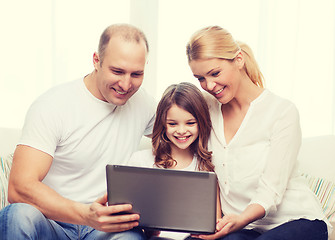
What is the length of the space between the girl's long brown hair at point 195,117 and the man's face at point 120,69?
7.0 inches

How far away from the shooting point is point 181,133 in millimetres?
1969

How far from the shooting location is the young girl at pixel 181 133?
6.48 feet

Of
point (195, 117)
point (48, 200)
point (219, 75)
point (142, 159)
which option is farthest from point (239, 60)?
point (48, 200)

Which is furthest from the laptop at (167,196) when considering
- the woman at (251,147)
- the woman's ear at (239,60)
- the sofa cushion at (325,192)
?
the sofa cushion at (325,192)

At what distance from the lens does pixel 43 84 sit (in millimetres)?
3002

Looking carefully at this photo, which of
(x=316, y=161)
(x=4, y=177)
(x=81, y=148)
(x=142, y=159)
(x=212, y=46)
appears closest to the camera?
Result: (x=212, y=46)

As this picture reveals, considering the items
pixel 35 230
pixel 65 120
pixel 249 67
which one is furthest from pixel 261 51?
pixel 35 230

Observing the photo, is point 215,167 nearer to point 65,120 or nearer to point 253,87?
point 253,87

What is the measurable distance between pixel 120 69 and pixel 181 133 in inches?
13.8

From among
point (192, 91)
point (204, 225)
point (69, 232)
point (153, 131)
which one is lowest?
point (69, 232)

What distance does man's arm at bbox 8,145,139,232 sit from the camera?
1.65 meters

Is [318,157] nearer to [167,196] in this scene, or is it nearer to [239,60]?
[239,60]

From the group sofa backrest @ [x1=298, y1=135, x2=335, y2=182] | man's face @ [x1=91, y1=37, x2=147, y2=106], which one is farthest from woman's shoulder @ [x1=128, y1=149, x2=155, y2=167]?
sofa backrest @ [x1=298, y1=135, x2=335, y2=182]

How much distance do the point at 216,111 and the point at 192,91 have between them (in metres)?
0.12
